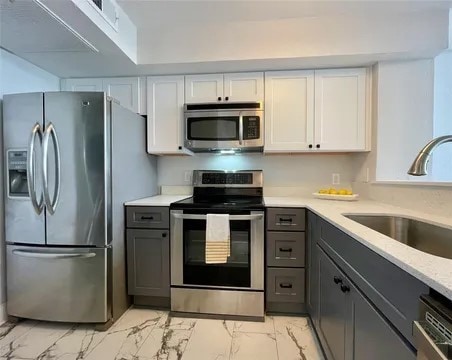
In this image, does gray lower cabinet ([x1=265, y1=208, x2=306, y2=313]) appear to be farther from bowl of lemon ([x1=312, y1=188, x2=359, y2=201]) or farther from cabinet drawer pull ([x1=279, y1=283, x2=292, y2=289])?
bowl of lemon ([x1=312, y1=188, x2=359, y2=201])

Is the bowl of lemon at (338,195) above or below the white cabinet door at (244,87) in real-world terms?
below

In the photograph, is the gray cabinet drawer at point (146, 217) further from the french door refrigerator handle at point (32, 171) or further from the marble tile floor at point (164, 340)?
the marble tile floor at point (164, 340)

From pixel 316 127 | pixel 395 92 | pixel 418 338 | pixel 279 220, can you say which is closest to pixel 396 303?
pixel 418 338

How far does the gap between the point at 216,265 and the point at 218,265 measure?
2 cm

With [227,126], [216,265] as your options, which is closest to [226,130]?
[227,126]

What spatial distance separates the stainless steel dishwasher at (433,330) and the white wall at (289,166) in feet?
6.97

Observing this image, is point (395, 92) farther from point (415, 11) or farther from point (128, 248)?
point (128, 248)

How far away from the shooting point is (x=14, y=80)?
210 cm

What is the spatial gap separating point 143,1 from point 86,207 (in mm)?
1559

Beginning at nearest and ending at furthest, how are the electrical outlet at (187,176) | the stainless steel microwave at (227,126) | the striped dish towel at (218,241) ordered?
the striped dish towel at (218,241)
the stainless steel microwave at (227,126)
the electrical outlet at (187,176)

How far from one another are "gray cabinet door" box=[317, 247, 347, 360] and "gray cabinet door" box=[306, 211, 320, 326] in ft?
0.34

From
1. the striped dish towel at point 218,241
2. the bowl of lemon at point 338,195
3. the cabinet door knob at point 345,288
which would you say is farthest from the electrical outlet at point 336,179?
the cabinet door knob at point 345,288

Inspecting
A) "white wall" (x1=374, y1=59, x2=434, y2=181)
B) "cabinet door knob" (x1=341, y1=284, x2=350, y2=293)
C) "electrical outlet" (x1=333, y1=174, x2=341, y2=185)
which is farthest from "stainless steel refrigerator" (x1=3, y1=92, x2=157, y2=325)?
"white wall" (x1=374, y1=59, x2=434, y2=181)

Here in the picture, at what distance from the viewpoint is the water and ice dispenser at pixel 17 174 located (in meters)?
1.90
